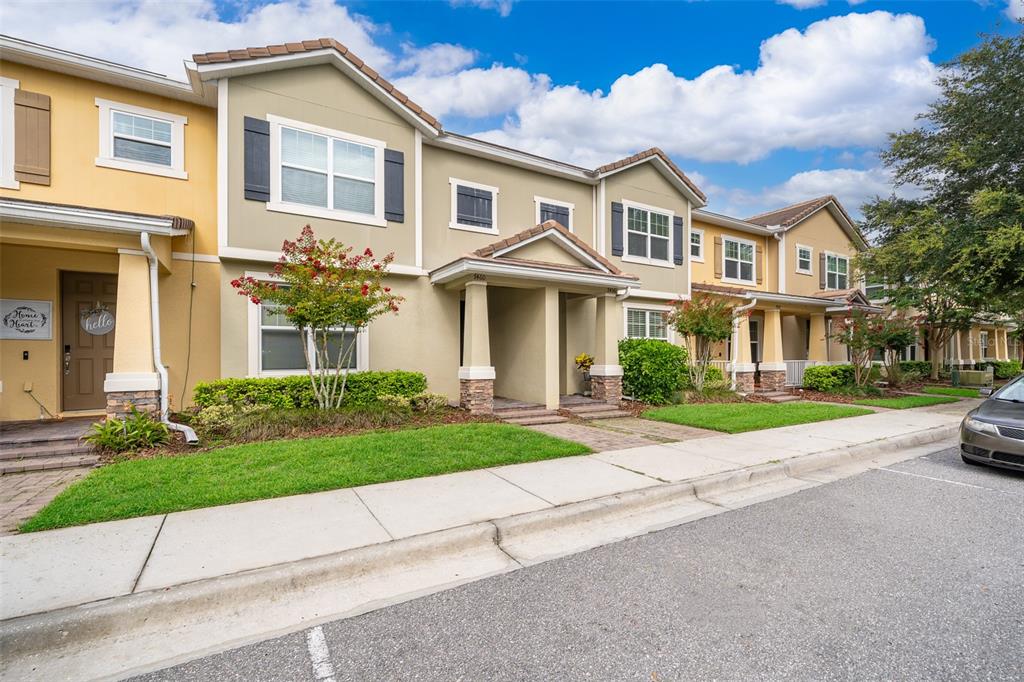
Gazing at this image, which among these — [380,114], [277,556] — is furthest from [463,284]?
[277,556]

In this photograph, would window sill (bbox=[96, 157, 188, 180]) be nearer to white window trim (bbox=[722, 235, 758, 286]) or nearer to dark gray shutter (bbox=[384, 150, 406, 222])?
dark gray shutter (bbox=[384, 150, 406, 222])

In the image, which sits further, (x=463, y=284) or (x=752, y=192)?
(x=752, y=192)

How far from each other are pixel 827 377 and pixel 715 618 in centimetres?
1647

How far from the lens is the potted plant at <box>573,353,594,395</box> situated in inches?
495

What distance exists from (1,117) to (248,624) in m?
10.00

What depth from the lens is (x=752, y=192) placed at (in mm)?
28578

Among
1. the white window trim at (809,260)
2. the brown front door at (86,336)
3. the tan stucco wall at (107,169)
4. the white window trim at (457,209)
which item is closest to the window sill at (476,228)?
the white window trim at (457,209)

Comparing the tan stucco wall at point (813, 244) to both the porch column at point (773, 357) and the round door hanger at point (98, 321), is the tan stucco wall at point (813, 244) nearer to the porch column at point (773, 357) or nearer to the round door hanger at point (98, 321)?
the porch column at point (773, 357)

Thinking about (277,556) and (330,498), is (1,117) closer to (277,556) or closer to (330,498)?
(330,498)

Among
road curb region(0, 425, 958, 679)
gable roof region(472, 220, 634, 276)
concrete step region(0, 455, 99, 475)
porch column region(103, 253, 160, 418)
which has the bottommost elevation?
road curb region(0, 425, 958, 679)

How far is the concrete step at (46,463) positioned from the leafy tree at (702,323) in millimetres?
12910

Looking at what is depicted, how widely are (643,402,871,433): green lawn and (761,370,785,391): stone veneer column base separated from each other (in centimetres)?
384

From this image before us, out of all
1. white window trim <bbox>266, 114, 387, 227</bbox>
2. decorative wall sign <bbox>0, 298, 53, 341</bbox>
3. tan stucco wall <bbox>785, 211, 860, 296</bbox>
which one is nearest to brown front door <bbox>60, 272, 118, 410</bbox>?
decorative wall sign <bbox>0, 298, 53, 341</bbox>

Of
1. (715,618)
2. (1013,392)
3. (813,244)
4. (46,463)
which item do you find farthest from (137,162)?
(813,244)
